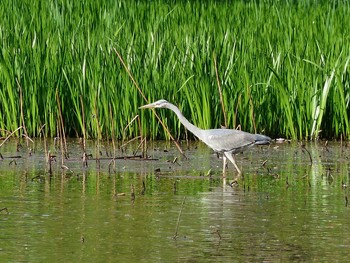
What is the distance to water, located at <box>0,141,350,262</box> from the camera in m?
6.20

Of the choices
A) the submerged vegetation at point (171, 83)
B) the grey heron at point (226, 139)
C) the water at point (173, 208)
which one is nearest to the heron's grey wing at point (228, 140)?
the grey heron at point (226, 139)

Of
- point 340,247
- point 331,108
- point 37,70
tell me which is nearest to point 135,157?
point 37,70

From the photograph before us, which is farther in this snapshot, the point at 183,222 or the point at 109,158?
the point at 109,158

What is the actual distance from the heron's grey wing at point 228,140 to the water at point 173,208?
22 cm

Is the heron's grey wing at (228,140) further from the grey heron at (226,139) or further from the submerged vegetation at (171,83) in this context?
the submerged vegetation at (171,83)

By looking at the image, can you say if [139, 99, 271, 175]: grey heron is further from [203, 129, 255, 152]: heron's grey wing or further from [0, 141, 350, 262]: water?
[0, 141, 350, 262]: water

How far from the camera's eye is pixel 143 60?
1158 cm

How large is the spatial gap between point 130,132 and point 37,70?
1137 mm

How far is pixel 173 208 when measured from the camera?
7562 millimetres

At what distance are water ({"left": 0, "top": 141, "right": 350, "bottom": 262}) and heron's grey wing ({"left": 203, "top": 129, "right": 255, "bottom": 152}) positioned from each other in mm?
224

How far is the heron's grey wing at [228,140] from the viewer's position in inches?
368

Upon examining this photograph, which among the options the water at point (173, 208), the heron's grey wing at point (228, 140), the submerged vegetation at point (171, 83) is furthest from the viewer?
the submerged vegetation at point (171, 83)

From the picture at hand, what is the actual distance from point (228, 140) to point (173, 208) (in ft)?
6.27

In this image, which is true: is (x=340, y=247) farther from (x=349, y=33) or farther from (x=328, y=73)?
(x=349, y=33)
